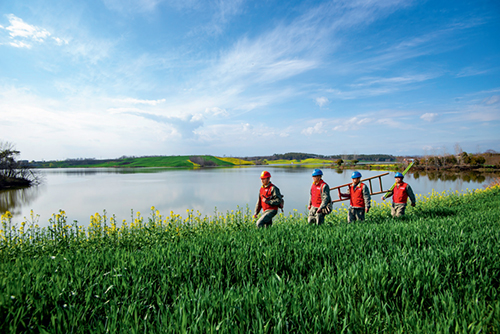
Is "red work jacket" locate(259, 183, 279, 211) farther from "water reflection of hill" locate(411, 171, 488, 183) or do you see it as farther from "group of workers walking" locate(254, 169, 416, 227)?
"water reflection of hill" locate(411, 171, 488, 183)

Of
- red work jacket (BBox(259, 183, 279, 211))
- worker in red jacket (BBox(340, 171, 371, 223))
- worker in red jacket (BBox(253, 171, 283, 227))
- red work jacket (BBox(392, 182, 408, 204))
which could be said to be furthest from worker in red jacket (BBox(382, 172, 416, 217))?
red work jacket (BBox(259, 183, 279, 211))

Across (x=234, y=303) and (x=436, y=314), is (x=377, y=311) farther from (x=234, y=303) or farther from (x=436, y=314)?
(x=234, y=303)

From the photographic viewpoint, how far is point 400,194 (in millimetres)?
9250

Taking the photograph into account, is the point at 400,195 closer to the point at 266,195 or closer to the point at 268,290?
the point at 266,195

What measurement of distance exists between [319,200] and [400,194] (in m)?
3.94

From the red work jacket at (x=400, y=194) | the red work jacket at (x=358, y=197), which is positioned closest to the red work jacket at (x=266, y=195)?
the red work jacket at (x=358, y=197)

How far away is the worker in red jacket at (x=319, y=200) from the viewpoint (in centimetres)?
744

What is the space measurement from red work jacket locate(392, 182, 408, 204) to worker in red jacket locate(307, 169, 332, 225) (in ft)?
12.0

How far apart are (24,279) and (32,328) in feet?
3.61

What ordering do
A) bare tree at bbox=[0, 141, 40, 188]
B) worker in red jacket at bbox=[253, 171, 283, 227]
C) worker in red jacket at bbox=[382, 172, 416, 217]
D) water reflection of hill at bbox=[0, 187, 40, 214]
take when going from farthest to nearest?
1. bare tree at bbox=[0, 141, 40, 188]
2. water reflection of hill at bbox=[0, 187, 40, 214]
3. worker in red jacket at bbox=[382, 172, 416, 217]
4. worker in red jacket at bbox=[253, 171, 283, 227]

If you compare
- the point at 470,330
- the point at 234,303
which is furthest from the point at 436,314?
the point at 234,303

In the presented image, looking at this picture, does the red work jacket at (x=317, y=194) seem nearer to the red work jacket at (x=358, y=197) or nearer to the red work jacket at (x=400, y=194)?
the red work jacket at (x=358, y=197)

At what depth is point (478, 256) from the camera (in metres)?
3.75

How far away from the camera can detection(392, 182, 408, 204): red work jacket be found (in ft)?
30.0
